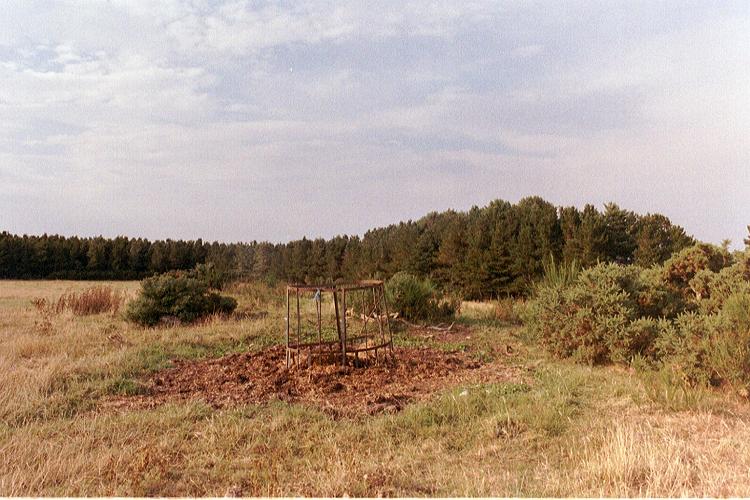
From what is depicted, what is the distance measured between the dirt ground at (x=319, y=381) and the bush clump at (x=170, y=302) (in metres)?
4.50

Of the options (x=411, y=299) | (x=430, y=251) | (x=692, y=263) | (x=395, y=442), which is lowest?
(x=395, y=442)

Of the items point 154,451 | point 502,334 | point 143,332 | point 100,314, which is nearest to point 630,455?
point 154,451

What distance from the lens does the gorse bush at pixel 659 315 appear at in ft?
19.2

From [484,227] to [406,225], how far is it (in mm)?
11915

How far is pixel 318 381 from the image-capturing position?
A: 6.71m

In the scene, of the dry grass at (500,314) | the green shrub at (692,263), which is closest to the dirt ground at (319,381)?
the green shrub at (692,263)

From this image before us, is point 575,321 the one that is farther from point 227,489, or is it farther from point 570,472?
point 227,489

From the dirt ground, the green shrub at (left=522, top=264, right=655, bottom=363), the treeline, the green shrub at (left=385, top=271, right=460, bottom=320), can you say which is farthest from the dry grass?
the treeline

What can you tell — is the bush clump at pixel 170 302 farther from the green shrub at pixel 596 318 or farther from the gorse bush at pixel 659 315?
the green shrub at pixel 596 318

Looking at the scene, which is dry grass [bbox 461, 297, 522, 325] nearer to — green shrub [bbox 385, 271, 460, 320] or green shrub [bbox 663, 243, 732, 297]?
green shrub [bbox 385, 271, 460, 320]

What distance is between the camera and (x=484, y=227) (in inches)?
1264

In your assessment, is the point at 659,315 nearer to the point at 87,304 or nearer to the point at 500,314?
the point at 500,314

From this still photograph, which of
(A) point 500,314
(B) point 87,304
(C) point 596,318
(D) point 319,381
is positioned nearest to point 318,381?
(D) point 319,381

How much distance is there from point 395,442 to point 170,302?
9644 mm
